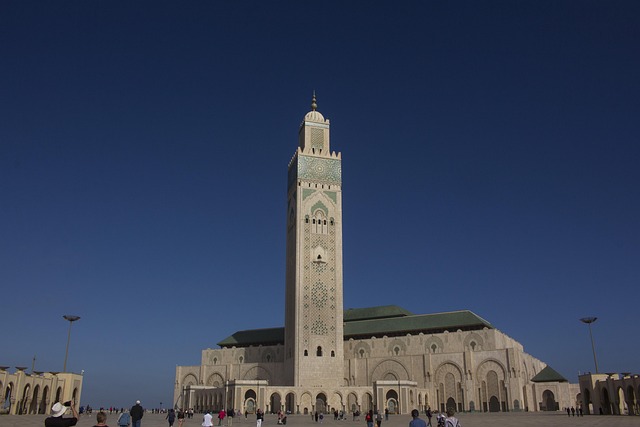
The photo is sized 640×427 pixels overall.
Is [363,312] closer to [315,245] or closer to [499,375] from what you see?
[315,245]

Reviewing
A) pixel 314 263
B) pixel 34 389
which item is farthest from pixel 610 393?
pixel 34 389

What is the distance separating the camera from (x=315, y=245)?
51594 mm

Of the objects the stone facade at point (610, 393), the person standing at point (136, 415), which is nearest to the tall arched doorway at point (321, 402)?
the stone facade at point (610, 393)

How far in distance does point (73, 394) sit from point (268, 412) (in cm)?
1459

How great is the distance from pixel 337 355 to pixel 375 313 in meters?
10.4

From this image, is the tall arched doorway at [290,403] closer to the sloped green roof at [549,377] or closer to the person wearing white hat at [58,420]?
the sloped green roof at [549,377]

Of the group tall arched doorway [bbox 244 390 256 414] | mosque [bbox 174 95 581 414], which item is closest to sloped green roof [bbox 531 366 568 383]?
mosque [bbox 174 95 581 414]

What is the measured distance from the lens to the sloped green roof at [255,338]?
2285 inches

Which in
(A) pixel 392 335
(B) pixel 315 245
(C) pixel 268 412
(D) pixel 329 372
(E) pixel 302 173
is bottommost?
(C) pixel 268 412

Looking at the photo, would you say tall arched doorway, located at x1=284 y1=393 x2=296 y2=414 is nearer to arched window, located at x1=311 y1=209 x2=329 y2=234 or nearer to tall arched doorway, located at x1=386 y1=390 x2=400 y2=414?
tall arched doorway, located at x1=386 y1=390 x2=400 y2=414

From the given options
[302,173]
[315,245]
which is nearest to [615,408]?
[315,245]

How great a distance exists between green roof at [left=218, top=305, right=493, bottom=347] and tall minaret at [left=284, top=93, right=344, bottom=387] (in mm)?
5874

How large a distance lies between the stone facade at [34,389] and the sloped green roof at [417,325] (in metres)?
25.3

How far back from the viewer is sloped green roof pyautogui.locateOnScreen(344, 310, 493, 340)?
50.7 meters
